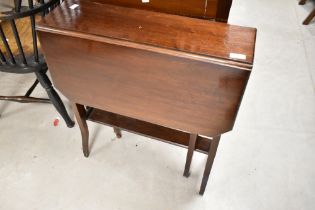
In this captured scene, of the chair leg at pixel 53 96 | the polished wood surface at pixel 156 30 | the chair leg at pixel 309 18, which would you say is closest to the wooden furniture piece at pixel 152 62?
the polished wood surface at pixel 156 30

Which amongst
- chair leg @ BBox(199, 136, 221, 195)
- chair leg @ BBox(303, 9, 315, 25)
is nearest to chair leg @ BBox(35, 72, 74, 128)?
chair leg @ BBox(199, 136, 221, 195)

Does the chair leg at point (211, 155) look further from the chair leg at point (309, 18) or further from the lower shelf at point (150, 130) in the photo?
the chair leg at point (309, 18)

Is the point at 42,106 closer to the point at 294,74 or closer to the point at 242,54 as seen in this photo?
the point at 242,54

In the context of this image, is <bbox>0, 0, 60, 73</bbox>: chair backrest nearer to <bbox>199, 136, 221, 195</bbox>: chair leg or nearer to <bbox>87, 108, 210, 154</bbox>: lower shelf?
<bbox>87, 108, 210, 154</bbox>: lower shelf

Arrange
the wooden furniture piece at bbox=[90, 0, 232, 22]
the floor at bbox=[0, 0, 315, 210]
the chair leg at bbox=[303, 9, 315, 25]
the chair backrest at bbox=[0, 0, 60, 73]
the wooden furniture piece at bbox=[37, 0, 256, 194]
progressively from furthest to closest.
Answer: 1. the chair leg at bbox=[303, 9, 315, 25]
2. the floor at bbox=[0, 0, 315, 210]
3. the chair backrest at bbox=[0, 0, 60, 73]
4. the wooden furniture piece at bbox=[90, 0, 232, 22]
5. the wooden furniture piece at bbox=[37, 0, 256, 194]

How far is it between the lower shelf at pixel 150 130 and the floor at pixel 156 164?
0.31m

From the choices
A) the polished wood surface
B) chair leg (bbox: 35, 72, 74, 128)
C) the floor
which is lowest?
the floor

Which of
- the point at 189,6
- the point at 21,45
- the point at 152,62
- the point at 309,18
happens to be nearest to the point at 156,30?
the point at 152,62

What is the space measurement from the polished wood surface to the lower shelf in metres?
0.48

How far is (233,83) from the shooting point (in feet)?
2.33

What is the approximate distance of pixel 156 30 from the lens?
82cm

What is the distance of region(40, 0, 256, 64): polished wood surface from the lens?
2.44 ft

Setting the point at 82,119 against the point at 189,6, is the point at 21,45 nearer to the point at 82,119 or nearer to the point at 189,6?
the point at 82,119

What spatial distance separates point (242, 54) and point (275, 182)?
0.91 metres
